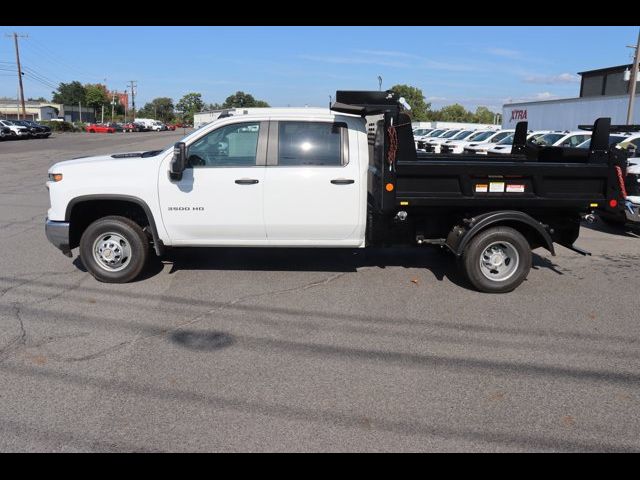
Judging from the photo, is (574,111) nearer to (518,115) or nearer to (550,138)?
(518,115)

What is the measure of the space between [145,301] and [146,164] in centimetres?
149

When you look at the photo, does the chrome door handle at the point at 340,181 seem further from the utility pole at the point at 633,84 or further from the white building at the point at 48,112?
the white building at the point at 48,112

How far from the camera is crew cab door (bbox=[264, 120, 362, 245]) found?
19.6ft

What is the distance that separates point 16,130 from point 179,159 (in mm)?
45076

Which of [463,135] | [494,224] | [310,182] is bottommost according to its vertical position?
[494,224]

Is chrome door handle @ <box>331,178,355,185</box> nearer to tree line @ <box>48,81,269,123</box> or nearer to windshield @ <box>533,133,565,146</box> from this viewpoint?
windshield @ <box>533,133,565,146</box>

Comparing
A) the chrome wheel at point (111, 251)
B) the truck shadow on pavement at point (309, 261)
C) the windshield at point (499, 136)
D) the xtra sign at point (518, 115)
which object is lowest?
the truck shadow on pavement at point (309, 261)

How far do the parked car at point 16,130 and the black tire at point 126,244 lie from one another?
43.5 m

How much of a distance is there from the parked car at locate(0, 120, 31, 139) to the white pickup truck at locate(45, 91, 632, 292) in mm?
43656

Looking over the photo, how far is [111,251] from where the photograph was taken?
242 inches

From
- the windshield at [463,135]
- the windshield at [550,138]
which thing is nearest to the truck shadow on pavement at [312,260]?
the windshield at [550,138]

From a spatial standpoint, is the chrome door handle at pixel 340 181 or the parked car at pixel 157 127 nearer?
the chrome door handle at pixel 340 181

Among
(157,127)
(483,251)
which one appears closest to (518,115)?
(483,251)

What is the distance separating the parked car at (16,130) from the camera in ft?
143
